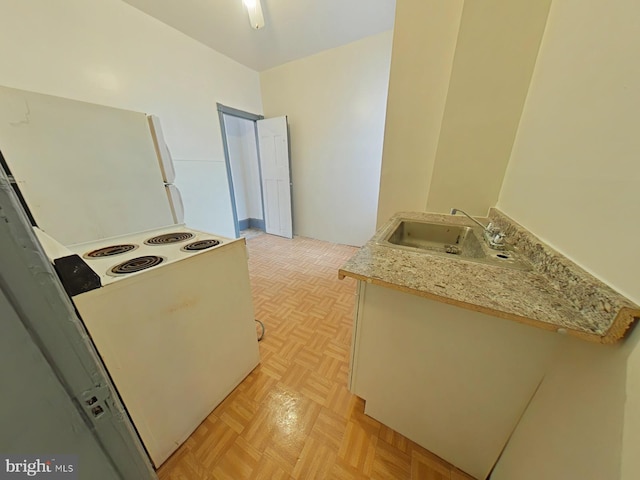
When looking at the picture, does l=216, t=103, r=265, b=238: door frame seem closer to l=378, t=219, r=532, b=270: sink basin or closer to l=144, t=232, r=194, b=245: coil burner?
l=144, t=232, r=194, b=245: coil burner

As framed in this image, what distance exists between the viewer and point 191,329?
98 cm

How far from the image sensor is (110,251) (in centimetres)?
105

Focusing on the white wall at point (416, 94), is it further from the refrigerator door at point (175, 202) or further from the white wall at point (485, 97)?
the refrigerator door at point (175, 202)

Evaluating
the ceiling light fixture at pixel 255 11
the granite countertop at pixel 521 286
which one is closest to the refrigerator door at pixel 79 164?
the ceiling light fixture at pixel 255 11

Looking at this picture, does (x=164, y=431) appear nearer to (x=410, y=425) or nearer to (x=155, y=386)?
(x=155, y=386)

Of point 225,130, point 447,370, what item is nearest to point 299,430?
point 447,370

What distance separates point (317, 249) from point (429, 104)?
227 centimetres

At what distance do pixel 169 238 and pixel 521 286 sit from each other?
1.68m

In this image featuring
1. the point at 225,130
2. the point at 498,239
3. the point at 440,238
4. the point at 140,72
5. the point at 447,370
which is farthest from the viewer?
the point at 225,130

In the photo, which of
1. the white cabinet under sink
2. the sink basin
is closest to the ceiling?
the sink basin

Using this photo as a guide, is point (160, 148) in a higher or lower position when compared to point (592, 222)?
higher

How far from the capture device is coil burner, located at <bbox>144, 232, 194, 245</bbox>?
3.86 ft

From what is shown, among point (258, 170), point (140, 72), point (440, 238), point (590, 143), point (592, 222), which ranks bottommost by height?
point (440, 238)

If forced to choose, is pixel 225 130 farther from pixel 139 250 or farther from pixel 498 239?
pixel 498 239
